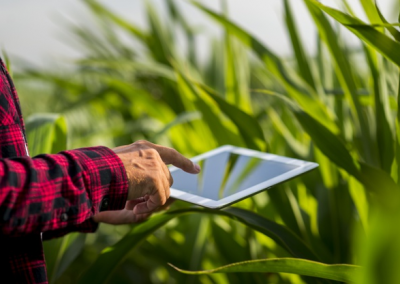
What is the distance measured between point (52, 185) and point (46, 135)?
0.30 meters

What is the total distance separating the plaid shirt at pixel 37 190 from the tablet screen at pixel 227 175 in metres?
0.13

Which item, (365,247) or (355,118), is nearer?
(365,247)

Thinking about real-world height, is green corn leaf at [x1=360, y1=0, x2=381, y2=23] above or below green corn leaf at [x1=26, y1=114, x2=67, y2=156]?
above

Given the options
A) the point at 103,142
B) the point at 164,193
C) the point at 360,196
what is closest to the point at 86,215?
the point at 164,193

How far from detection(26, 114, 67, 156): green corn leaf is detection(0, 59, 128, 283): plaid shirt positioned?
0.19m

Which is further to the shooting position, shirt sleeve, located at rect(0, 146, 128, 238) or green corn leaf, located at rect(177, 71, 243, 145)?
green corn leaf, located at rect(177, 71, 243, 145)

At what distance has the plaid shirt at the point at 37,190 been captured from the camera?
1.30 feet

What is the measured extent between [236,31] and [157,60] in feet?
1.55

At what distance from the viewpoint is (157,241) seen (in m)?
0.87

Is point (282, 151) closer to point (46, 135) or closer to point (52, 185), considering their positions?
point (46, 135)

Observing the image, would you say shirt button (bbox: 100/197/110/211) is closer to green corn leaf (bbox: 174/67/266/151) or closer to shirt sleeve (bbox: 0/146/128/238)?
shirt sleeve (bbox: 0/146/128/238)

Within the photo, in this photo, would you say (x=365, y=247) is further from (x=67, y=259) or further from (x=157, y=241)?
(x=157, y=241)

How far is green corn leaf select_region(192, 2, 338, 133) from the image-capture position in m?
0.69

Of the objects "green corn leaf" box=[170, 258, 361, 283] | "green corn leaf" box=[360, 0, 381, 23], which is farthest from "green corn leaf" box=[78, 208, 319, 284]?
"green corn leaf" box=[360, 0, 381, 23]
